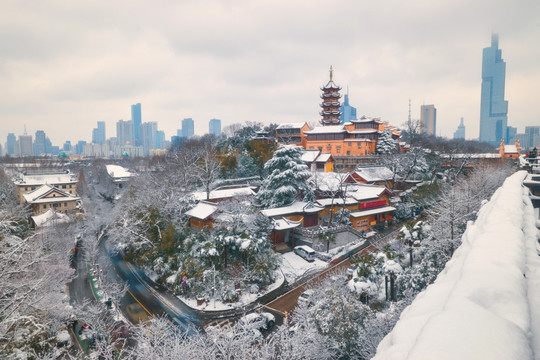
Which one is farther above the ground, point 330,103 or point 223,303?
point 330,103

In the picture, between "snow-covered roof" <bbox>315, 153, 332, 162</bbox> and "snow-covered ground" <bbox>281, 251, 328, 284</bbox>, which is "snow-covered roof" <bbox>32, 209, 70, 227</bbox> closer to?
"snow-covered ground" <bbox>281, 251, 328, 284</bbox>

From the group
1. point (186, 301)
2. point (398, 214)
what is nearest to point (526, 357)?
point (186, 301)

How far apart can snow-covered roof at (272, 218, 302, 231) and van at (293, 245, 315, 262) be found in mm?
1651

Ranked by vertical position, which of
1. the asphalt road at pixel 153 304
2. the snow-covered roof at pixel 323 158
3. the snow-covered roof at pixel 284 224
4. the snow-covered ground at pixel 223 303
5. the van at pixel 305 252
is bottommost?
the asphalt road at pixel 153 304

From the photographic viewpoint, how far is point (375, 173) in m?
33.7

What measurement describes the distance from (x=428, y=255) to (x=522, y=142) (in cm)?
9214

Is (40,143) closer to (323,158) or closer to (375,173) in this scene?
(323,158)

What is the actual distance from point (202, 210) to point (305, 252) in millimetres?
8494

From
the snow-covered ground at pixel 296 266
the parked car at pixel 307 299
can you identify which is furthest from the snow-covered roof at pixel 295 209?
the parked car at pixel 307 299

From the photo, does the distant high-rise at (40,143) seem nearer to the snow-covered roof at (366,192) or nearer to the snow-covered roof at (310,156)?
the snow-covered roof at (310,156)

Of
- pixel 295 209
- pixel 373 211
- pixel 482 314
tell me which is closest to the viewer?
pixel 482 314

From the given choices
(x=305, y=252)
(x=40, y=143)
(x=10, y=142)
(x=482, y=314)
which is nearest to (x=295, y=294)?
(x=305, y=252)

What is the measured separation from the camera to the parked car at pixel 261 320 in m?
13.7

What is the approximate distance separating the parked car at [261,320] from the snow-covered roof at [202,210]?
30.1 ft
